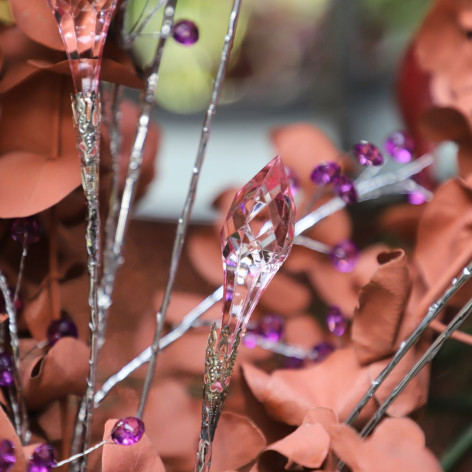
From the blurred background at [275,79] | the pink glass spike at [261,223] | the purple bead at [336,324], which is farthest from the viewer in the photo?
the blurred background at [275,79]

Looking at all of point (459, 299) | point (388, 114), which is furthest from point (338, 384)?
point (388, 114)

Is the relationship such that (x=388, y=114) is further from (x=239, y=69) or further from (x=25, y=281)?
(x=25, y=281)

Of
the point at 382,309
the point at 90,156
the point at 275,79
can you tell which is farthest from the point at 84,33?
the point at 275,79

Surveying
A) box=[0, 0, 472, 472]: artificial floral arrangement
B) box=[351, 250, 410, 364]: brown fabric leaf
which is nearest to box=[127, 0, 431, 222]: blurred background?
box=[0, 0, 472, 472]: artificial floral arrangement

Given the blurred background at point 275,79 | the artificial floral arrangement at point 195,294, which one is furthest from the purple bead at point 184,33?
the blurred background at point 275,79

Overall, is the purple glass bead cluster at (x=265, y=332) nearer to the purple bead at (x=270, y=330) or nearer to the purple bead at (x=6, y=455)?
the purple bead at (x=270, y=330)

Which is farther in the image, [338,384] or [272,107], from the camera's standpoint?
[272,107]

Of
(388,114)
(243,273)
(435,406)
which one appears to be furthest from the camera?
(388,114)
